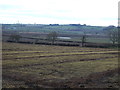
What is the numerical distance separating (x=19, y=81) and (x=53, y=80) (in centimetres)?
370

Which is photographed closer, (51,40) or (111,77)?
(111,77)

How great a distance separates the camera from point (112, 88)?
21.8 m

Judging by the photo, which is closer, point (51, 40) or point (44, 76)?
point (44, 76)

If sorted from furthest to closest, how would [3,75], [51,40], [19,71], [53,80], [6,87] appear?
[51,40] → [19,71] → [3,75] → [53,80] → [6,87]

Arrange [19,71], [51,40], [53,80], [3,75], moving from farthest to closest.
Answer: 1. [51,40]
2. [19,71]
3. [3,75]
4. [53,80]

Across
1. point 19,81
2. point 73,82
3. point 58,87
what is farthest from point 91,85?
point 19,81

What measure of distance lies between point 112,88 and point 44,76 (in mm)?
8486

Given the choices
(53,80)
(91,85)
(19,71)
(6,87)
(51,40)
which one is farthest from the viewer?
(51,40)

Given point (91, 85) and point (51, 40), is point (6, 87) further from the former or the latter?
point (51, 40)

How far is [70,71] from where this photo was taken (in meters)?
30.2

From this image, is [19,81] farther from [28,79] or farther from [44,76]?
[44,76]

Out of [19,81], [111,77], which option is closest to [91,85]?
[111,77]

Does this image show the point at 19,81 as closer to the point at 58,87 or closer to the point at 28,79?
the point at 28,79

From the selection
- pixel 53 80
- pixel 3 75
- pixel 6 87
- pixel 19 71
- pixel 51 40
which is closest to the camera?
pixel 6 87
